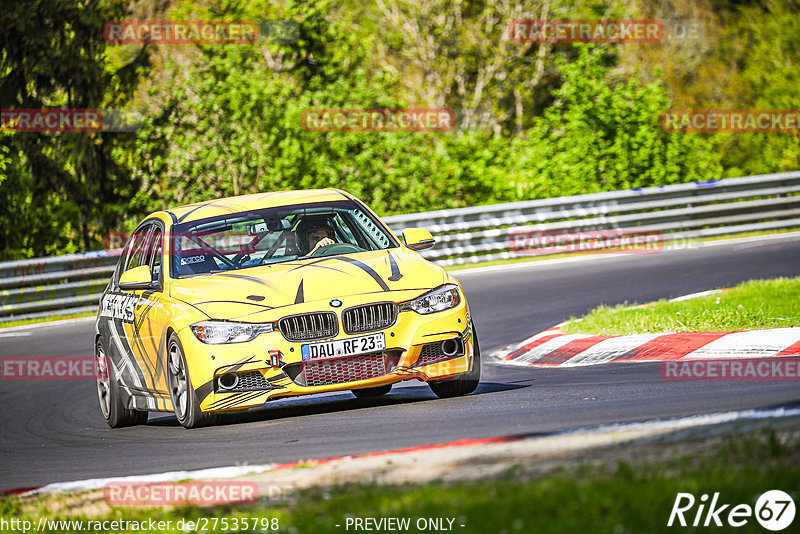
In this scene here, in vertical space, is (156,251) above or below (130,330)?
above

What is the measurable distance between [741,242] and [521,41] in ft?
68.4

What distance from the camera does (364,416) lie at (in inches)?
316

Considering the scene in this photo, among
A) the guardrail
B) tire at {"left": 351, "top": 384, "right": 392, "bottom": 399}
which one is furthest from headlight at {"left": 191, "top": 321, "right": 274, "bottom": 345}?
the guardrail

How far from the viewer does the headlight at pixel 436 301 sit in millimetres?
8148

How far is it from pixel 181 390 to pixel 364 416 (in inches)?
50.4

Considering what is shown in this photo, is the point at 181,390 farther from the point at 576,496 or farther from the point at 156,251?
the point at 576,496

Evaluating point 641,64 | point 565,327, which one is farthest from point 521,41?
point 565,327

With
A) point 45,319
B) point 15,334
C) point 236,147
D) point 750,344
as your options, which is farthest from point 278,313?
point 236,147

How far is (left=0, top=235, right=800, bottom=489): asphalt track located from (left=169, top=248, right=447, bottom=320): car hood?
2.67ft

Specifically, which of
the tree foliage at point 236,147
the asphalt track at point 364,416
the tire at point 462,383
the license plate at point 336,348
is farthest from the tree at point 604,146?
the license plate at point 336,348

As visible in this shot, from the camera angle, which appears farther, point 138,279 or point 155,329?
point 138,279

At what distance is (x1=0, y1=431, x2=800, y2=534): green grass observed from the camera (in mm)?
4090

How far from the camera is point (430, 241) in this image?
30.4ft

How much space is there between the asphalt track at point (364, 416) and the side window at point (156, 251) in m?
1.19
